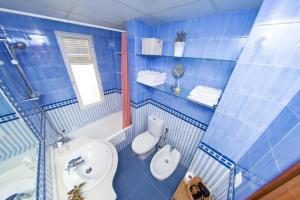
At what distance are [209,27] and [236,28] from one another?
0.25m

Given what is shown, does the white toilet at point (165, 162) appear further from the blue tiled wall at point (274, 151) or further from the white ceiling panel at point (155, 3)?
the white ceiling panel at point (155, 3)

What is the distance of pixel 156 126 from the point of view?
6.19 ft

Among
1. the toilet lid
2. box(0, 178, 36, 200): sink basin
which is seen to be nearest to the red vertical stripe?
the toilet lid

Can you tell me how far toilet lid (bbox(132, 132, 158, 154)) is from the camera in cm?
177

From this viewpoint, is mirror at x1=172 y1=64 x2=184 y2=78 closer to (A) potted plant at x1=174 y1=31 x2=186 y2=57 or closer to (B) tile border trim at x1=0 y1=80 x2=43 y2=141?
(A) potted plant at x1=174 y1=31 x2=186 y2=57

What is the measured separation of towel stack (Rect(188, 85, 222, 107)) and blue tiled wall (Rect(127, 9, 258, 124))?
14 centimetres

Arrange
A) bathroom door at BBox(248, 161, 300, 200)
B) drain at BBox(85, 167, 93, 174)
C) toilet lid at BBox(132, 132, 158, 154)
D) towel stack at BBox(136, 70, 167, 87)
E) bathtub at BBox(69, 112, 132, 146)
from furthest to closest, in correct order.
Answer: bathtub at BBox(69, 112, 132, 146) < toilet lid at BBox(132, 132, 158, 154) < towel stack at BBox(136, 70, 167, 87) < drain at BBox(85, 167, 93, 174) < bathroom door at BBox(248, 161, 300, 200)

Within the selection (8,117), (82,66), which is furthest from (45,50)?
(8,117)

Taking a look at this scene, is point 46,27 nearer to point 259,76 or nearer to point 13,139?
point 13,139

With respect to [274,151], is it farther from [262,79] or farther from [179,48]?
[179,48]

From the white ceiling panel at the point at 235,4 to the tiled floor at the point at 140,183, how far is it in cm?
229

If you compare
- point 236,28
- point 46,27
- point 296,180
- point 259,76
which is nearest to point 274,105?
point 259,76

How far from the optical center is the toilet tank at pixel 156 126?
187 cm

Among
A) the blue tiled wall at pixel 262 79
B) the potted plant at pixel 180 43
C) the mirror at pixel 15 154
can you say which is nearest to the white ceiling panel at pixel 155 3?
the potted plant at pixel 180 43
